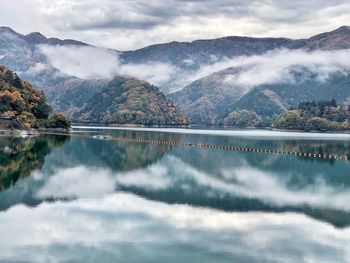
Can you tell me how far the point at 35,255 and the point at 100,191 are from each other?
66.8 ft

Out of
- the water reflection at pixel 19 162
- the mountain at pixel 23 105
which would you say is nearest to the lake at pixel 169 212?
the water reflection at pixel 19 162

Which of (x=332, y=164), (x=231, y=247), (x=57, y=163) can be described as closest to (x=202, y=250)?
(x=231, y=247)

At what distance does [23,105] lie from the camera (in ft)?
437

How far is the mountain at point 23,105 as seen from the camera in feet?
418

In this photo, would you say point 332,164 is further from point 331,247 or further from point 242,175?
point 331,247

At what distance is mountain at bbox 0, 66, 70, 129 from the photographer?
12738 centimetres

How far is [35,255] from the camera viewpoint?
2592cm

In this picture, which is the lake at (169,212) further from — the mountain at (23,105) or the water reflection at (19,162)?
the mountain at (23,105)

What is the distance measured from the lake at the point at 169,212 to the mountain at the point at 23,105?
196 feet

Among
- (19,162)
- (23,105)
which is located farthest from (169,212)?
(23,105)

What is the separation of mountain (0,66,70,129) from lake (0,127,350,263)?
59670 mm

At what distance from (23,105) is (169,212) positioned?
10387cm

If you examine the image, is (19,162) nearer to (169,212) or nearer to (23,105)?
(169,212)

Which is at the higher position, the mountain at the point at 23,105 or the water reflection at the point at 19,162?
the mountain at the point at 23,105
